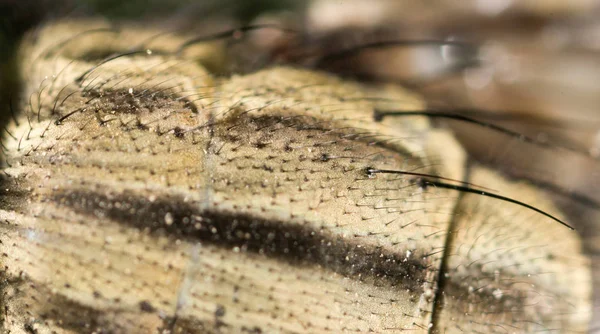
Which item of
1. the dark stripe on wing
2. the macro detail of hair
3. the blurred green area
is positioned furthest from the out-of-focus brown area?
the dark stripe on wing

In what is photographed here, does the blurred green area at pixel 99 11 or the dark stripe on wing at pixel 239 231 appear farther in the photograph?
the blurred green area at pixel 99 11

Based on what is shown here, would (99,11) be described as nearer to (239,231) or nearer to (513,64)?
(239,231)

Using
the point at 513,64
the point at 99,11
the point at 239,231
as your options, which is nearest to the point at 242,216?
the point at 239,231

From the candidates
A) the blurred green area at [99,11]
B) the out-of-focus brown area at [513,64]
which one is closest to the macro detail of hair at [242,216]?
the blurred green area at [99,11]

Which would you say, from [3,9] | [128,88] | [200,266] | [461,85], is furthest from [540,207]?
[3,9]

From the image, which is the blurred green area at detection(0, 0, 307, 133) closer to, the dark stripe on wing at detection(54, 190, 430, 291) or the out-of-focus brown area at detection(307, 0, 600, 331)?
the out-of-focus brown area at detection(307, 0, 600, 331)

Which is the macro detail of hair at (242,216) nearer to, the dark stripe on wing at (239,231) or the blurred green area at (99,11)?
the dark stripe on wing at (239,231)
